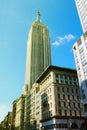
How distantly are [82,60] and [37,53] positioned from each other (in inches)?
3424

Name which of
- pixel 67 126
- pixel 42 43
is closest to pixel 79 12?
pixel 67 126


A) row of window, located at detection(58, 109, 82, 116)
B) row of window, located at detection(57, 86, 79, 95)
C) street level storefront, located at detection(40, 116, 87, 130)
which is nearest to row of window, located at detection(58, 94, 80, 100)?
row of window, located at detection(57, 86, 79, 95)

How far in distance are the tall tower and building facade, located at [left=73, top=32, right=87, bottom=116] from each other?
6617cm

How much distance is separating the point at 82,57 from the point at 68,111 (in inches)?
839

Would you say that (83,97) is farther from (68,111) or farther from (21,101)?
(21,101)

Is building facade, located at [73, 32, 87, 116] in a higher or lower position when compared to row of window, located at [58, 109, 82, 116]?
higher

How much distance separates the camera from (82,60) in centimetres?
A: 5762

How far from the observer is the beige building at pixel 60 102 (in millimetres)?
54562

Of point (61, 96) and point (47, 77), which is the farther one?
point (47, 77)

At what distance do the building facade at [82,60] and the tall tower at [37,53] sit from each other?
6617 centimetres

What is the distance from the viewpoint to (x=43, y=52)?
14688cm

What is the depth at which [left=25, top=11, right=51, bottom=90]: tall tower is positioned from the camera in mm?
127562

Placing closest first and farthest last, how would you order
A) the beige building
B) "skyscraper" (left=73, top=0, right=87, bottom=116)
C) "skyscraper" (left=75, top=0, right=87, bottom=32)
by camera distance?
"skyscraper" (left=73, top=0, right=87, bottom=116), the beige building, "skyscraper" (left=75, top=0, right=87, bottom=32)

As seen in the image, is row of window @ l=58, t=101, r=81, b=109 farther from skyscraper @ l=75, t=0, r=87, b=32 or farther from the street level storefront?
skyscraper @ l=75, t=0, r=87, b=32
